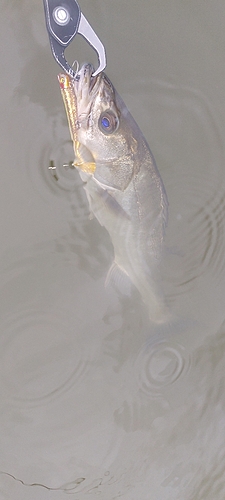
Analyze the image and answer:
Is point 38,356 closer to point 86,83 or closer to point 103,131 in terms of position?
point 103,131

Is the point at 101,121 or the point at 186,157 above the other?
the point at 186,157

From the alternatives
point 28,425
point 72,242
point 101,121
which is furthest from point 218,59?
point 28,425

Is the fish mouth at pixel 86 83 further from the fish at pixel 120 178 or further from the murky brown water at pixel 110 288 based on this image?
the murky brown water at pixel 110 288

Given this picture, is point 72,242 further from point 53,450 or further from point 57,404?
point 53,450

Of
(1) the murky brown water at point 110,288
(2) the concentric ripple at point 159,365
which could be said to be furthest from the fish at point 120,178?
(2) the concentric ripple at point 159,365

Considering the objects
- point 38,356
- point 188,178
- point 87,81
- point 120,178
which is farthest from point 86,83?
point 38,356

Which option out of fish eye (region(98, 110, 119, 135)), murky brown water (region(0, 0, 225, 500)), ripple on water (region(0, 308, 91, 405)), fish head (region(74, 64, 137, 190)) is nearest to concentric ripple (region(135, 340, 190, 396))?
murky brown water (region(0, 0, 225, 500))
